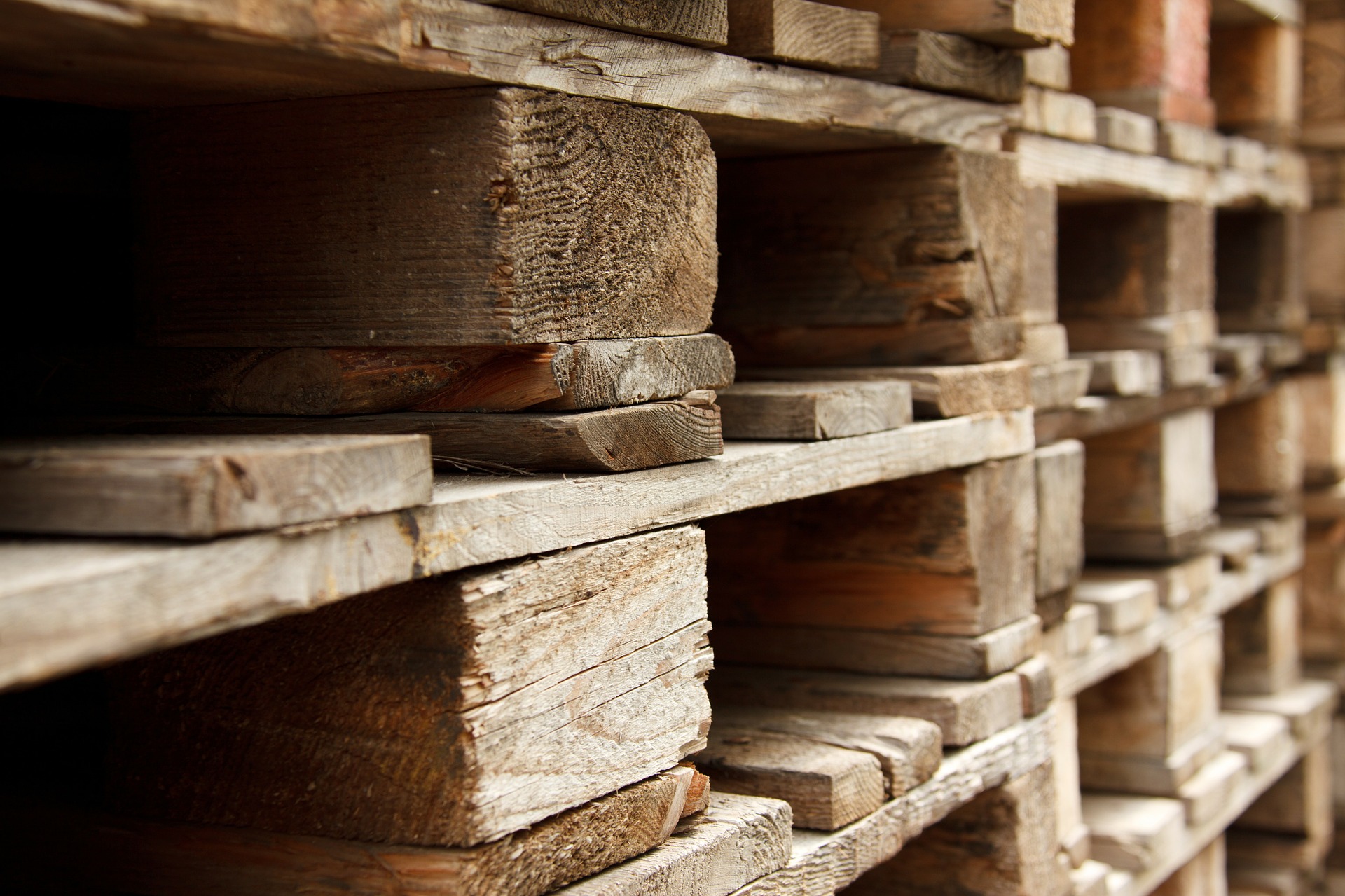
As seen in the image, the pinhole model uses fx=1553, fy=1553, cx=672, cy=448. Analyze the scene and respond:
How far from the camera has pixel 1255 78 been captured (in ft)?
18.2

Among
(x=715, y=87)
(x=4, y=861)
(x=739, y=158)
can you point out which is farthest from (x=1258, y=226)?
(x=4, y=861)

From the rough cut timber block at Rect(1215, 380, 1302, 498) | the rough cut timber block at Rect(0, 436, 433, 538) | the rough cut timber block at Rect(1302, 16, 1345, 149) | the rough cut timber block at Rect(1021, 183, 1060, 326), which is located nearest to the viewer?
the rough cut timber block at Rect(0, 436, 433, 538)

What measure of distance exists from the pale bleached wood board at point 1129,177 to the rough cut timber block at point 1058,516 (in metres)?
0.65

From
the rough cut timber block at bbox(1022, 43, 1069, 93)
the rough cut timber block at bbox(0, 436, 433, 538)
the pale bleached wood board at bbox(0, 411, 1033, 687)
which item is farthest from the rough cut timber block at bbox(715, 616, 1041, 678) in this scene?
the rough cut timber block at bbox(0, 436, 433, 538)

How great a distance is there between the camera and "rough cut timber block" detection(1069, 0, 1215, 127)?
4.32 meters

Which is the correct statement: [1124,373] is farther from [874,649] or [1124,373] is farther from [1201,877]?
[1201,877]

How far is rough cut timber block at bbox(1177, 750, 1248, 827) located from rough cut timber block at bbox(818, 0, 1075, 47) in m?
2.39

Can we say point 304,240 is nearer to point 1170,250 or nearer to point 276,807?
point 276,807

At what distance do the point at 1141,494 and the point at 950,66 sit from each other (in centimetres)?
206

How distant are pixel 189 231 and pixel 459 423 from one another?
1.48 feet

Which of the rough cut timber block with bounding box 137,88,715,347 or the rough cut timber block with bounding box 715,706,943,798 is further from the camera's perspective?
the rough cut timber block with bounding box 715,706,943,798

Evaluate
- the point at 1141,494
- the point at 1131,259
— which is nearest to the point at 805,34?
the point at 1131,259

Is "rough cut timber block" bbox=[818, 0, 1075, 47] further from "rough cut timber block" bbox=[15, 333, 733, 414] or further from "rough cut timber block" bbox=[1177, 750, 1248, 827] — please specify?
"rough cut timber block" bbox=[1177, 750, 1248, 827]

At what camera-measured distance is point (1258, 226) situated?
5730 millimetres
